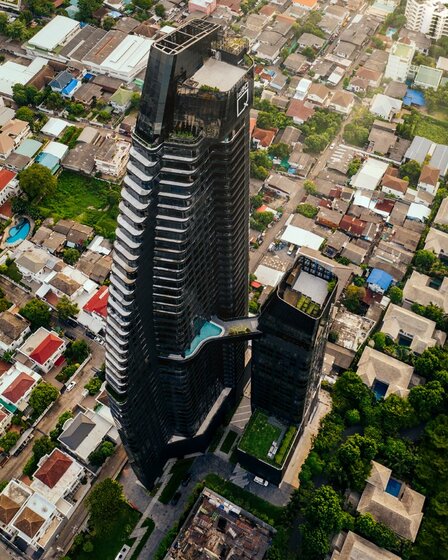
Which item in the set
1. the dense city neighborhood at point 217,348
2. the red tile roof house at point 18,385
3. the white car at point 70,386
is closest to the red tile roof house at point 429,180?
the dense city neighborhood at point 217,348

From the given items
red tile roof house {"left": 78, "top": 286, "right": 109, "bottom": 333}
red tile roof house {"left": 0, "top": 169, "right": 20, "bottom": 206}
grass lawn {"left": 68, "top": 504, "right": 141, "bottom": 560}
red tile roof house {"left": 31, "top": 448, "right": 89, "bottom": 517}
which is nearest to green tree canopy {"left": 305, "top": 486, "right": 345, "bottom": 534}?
grass lawn {"left": 68, "top": 504, "right": 141, "bottom": 560}

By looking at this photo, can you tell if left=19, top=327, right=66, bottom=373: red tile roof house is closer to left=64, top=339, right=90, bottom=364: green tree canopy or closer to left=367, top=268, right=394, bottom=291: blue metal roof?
left=64, top=339, right=90, bottom=364: green tree canopy

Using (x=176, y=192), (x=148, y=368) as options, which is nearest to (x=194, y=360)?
(x=148, y=368)

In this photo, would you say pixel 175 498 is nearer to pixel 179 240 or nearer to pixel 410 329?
pixel 179 240

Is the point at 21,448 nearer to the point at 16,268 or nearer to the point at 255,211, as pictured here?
the point at 16,268

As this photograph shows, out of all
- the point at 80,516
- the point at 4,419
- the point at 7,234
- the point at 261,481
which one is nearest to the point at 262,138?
the point at 7,234
